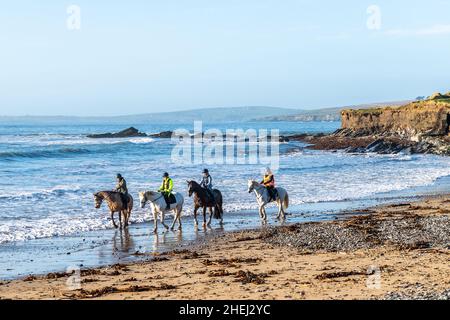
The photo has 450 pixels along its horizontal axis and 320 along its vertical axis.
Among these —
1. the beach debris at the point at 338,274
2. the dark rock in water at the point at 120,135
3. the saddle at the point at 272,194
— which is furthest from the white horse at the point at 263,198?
the dark rock in water at the point at 120,135

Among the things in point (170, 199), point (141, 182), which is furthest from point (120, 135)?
point (170, 199)

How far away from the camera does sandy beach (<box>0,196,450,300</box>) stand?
12.2 m

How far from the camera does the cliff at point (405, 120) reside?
73.3 metres

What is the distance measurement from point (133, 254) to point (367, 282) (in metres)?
7.92

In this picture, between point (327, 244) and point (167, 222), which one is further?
point (167, 222)

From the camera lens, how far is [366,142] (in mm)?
79250

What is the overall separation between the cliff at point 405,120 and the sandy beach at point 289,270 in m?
54.7

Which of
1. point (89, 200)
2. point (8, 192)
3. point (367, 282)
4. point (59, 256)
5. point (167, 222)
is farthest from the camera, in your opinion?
point (8, 192)

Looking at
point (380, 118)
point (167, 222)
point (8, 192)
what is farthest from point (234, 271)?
point (380, 118)

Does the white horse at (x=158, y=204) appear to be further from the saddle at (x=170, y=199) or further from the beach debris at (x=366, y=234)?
the beach debris at (x=366, y=234)

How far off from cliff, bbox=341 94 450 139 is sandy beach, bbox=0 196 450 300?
2152 inches

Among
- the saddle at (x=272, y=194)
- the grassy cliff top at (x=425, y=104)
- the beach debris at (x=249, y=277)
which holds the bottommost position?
the beach debris at (x=249, y=277)
